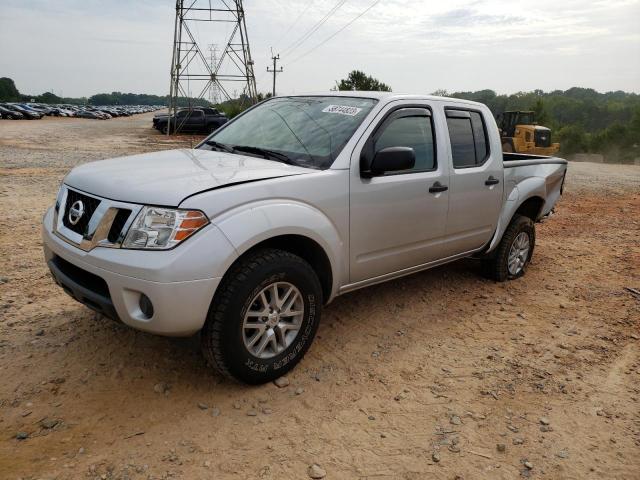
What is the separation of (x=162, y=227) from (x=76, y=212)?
72cm

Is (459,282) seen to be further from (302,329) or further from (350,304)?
(302,329)

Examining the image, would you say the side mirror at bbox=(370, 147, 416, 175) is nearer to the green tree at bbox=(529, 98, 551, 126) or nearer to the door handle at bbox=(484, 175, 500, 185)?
the door handle at bbox=(484, 175, 500, 185)

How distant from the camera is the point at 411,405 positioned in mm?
2973

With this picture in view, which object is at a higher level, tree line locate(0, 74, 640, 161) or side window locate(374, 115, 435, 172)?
tree line locate(0, 74, 640, 161)

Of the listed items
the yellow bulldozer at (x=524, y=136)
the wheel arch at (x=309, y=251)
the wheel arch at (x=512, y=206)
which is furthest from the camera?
the yellow bulldozer at (x=524, y=136)

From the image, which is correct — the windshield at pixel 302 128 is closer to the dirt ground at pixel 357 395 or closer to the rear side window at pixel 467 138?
the rear side window at pixel 467 138

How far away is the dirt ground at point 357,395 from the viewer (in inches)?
97.2

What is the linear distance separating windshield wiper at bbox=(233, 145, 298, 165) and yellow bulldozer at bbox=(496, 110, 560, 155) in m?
19.3

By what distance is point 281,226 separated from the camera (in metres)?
2.89

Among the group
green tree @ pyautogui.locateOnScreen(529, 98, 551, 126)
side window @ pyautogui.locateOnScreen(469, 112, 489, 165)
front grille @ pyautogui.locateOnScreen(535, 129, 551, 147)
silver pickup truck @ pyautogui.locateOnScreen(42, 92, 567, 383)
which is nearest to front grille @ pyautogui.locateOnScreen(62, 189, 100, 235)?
silver pickup truck @ pyautogui.locateOnScreen(42, 92, 567, 383)

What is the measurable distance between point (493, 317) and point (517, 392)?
4.11 ft

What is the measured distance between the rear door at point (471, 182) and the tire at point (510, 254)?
43cm

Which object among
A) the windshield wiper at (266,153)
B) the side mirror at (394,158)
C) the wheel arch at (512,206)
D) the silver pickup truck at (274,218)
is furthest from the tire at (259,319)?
the wheel arch at (512,206)

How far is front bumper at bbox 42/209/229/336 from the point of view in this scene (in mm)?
2504
